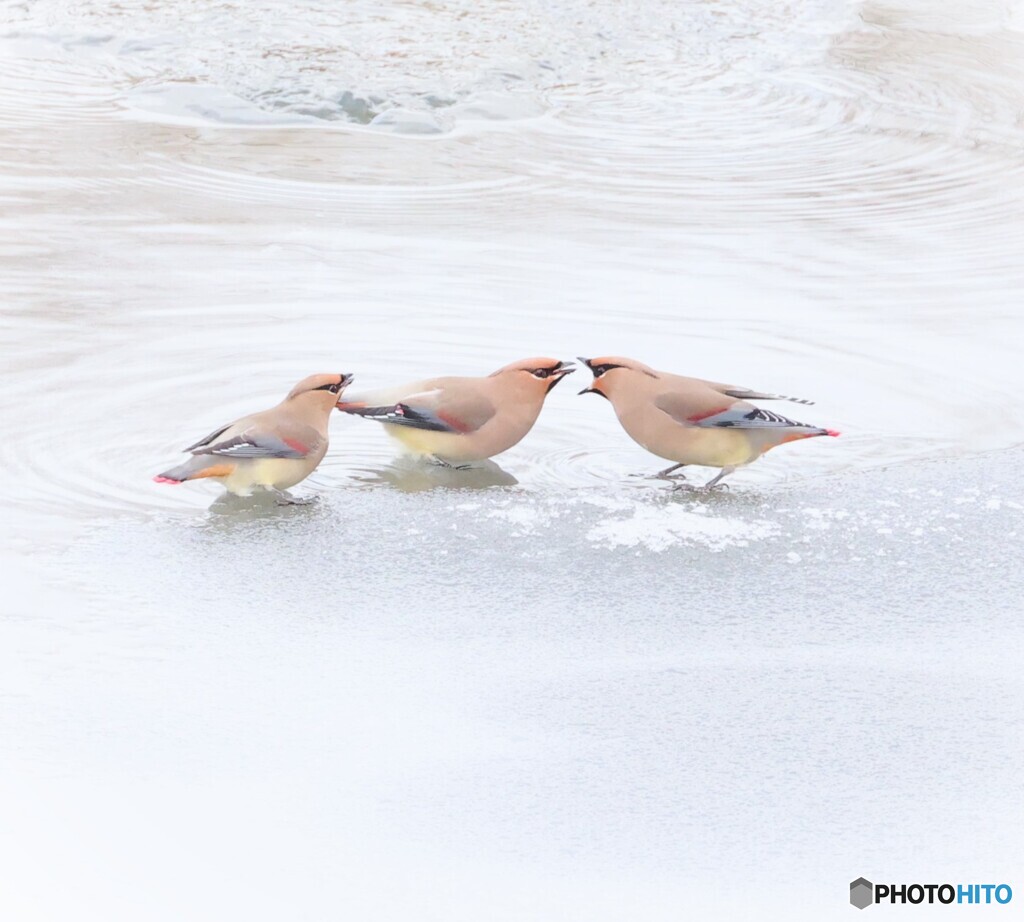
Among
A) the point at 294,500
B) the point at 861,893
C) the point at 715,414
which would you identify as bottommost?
the point at 861,893

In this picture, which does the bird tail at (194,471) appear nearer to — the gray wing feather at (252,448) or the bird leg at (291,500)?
the gray wing feather at (252,448)

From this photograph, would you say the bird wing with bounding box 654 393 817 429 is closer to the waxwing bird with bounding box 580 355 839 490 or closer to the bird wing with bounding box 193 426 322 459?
the waxwing bird with bounding box 580 355 839 490

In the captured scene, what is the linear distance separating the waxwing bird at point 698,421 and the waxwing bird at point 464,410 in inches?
7.2

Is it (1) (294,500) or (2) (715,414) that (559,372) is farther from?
(1) (294,500)

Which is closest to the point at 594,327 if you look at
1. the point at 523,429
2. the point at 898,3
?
the point at 523,429

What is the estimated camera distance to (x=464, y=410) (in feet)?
15.3

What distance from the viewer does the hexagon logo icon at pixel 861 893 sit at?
2.81m

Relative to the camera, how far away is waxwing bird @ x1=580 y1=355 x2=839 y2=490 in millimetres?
4578

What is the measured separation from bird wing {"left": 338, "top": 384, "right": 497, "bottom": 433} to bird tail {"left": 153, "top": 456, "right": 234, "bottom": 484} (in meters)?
0.45

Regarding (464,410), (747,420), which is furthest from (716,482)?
(464,410)

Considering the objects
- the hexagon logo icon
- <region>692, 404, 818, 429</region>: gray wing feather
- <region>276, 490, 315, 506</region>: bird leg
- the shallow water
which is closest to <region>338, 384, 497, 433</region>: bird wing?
the shallow water

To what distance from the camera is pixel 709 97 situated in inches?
323

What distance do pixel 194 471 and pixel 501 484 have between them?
0.84m

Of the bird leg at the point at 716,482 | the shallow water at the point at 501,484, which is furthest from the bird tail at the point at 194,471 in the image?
the bird leg at the point at 716,482
